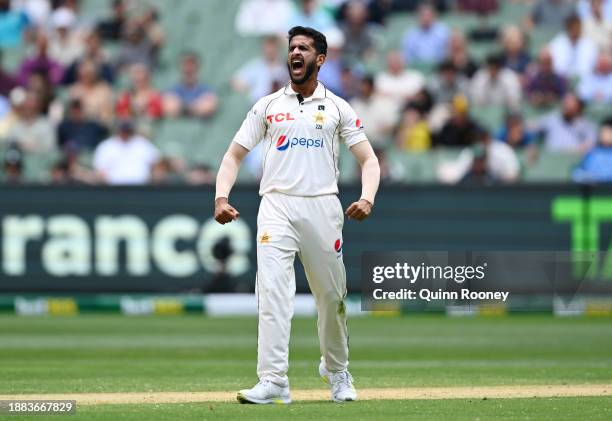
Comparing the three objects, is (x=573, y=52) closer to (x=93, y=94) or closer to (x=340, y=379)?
(x=93, y=94)

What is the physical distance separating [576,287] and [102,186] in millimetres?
5529

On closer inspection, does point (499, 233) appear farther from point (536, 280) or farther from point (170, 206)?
point (170, 206)

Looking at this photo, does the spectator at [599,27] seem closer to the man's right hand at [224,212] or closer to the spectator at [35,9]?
the spectator at [35,9]

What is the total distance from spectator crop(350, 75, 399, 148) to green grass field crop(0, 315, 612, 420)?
286cm

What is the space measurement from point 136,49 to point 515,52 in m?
5.23

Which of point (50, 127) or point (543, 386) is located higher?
point (50, 127)

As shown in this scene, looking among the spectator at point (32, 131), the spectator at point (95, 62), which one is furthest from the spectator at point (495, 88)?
the spectator at point (32, 131)

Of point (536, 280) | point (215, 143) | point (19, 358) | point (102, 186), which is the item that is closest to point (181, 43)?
point (215, 143)

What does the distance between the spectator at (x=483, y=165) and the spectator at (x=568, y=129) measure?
2.44 feet

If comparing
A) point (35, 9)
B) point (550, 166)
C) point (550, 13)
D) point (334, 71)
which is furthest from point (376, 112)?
point (35, 9)

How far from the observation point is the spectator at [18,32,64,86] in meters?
20.1

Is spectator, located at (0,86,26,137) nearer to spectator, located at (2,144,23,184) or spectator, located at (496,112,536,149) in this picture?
spectator, located at (2,144,23,184)

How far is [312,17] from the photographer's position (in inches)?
783

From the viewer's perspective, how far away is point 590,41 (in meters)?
19.3
